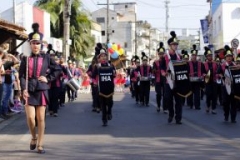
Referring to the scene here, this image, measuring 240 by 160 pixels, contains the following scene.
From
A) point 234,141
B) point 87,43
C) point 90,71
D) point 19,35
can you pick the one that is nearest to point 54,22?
point 87,43

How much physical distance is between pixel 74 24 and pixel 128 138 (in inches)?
1527

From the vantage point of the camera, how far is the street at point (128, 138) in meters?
9.10

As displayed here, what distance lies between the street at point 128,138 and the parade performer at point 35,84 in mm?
515

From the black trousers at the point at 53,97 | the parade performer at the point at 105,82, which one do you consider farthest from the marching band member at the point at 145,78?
the parade performer at the point at 105,82

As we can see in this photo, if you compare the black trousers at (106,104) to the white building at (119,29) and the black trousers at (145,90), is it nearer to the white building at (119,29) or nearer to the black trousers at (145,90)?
the black trousers at (145,90)

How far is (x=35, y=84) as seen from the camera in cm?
933

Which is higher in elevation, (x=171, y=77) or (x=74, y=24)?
(x=74, y=24)

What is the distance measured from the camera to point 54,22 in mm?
46750

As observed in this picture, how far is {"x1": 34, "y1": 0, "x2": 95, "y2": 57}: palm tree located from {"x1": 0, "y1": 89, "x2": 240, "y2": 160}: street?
32.1 m

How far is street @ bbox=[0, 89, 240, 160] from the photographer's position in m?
9.10

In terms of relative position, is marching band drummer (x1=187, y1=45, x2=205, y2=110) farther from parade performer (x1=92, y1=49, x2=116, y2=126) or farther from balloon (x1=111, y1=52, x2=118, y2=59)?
balloon (x1=111, y1=52, x2=118, y2=59)

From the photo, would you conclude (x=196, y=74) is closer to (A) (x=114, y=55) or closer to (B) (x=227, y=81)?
(B) (x=227, y=81)

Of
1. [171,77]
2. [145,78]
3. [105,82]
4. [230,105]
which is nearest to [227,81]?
[230,105]

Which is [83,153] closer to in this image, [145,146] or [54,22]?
[145,146]
